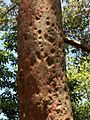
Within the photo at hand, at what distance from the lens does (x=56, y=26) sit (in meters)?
3.92

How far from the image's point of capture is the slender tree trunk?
11.1 feet

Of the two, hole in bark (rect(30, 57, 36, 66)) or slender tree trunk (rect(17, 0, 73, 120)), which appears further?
hole in bark (rect(30, 57, 36, 66))

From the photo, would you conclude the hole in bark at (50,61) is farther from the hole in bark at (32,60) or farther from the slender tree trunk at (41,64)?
the hole in bark at (32,60)

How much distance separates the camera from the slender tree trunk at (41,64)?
3.38 metres

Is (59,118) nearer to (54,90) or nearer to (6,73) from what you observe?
(54,90)

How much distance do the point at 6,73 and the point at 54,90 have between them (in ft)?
18.7

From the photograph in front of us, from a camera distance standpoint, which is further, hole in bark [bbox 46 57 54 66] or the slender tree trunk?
hole in bark [bbox 46 57 54 66]

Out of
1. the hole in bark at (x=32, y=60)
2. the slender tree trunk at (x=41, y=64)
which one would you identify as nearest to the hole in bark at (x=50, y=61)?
the slender tree trunk at (x=41, y=64)

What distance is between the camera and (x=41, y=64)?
3576 mm

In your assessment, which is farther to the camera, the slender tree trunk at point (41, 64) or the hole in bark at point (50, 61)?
the hole in bark at point (50, 61)

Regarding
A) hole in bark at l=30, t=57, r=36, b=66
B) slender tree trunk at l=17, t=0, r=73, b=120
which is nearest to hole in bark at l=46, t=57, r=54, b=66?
slender tree trunk at l=17, t=0, r=73, b=120

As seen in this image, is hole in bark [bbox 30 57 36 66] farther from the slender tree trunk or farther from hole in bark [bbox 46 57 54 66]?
hole in bark [bbox 46 57 54 66]

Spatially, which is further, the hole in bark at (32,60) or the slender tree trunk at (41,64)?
the hole in bark at (32,60)

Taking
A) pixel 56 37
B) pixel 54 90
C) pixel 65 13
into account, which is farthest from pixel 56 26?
pixel 65 13
